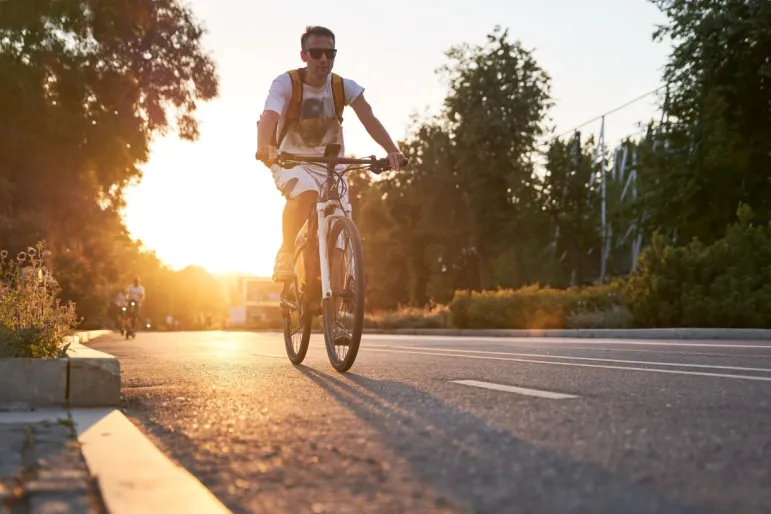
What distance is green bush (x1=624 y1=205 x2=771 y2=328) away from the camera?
20.6 meters

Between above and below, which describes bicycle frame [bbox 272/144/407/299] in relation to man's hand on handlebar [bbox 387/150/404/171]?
below

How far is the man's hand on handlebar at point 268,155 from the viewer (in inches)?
272

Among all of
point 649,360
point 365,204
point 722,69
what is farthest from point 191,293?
point 649,360

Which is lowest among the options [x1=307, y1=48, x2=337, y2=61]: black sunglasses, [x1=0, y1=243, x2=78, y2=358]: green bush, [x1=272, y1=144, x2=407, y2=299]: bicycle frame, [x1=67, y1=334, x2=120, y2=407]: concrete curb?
[x1=67, y1=334, x2=120, y2=407]: concrete curb

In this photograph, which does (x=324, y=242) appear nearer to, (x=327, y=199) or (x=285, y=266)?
(x=327, y=199)

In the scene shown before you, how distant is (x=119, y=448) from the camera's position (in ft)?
10.9

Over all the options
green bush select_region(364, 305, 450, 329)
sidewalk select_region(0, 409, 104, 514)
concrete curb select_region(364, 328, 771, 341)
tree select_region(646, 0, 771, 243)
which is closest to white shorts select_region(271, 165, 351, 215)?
sidewalk select_region(0, 409, 104, 514)

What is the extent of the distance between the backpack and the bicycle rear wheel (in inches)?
35.6

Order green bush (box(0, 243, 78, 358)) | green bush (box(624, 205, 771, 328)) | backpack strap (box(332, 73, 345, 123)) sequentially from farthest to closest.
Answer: green bush (box(624, 205, 771, 328))
backpack strap (box(332, 73, 345, 123))
green bush (box(0, 243, 78, 358))

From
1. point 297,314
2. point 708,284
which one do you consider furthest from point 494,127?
point 297,314

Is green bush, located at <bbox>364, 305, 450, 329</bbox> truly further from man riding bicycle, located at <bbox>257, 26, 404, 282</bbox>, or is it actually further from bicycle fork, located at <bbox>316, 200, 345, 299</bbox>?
bicycle fork, located at <bbox>316, 200, 345, 299</bbox>

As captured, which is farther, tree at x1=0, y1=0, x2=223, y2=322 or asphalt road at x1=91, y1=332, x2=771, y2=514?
tree at x1=0, y1=0, x2=223, y2=322

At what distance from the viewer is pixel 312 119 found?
24.0 ft

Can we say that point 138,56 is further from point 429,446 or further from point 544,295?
point 429,446
